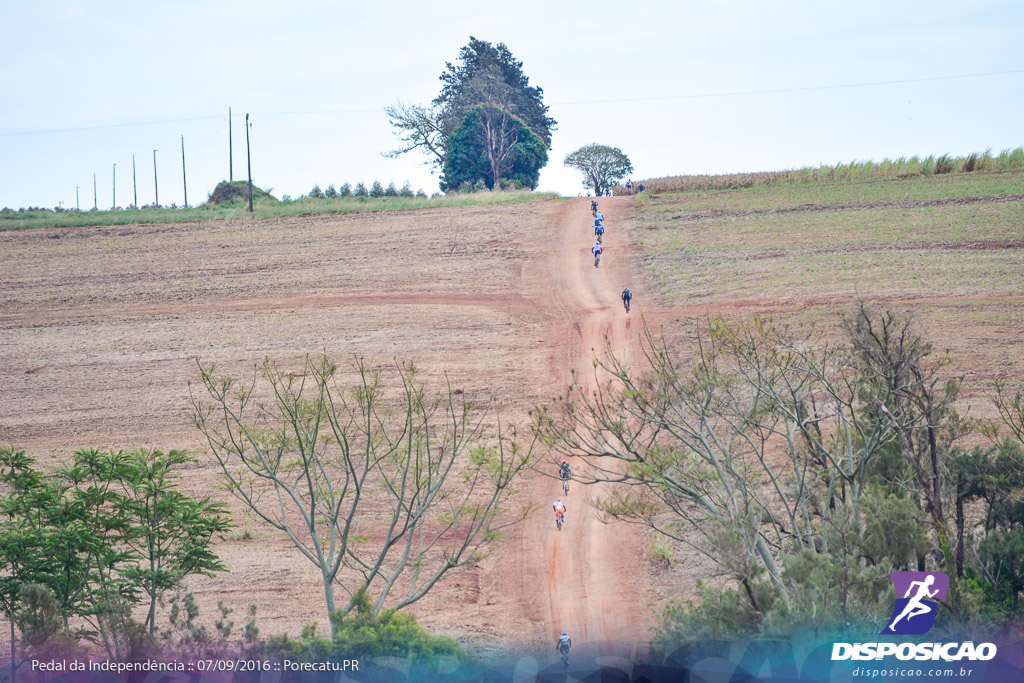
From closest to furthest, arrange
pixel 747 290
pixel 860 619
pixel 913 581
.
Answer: pixel 860 619, pixel 913 581, pixel 747 290

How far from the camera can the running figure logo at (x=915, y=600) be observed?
13812 millimetres

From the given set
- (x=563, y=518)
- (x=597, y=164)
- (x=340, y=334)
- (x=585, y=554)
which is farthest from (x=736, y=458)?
(x=597, y=164)

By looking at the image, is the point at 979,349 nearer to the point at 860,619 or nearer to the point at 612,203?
the point at 860,619

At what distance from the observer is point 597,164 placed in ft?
292

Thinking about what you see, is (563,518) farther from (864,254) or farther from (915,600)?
(864,254)

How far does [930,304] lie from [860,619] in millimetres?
28218

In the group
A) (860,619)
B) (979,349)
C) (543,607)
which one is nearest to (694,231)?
(979,349)

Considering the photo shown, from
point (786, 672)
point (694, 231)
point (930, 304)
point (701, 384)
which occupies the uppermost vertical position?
point (694, 231)

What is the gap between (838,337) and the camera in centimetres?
3556

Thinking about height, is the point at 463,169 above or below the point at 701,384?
above

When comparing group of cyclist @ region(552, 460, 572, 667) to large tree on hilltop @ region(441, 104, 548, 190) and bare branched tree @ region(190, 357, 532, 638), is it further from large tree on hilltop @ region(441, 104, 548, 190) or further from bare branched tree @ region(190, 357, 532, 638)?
large tree on hilltop @ region(441, 104, 548, 190)

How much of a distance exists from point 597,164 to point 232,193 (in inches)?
1316

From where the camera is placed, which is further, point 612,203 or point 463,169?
point 463,169

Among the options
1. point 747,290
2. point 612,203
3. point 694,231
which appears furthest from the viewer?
point 612,203
